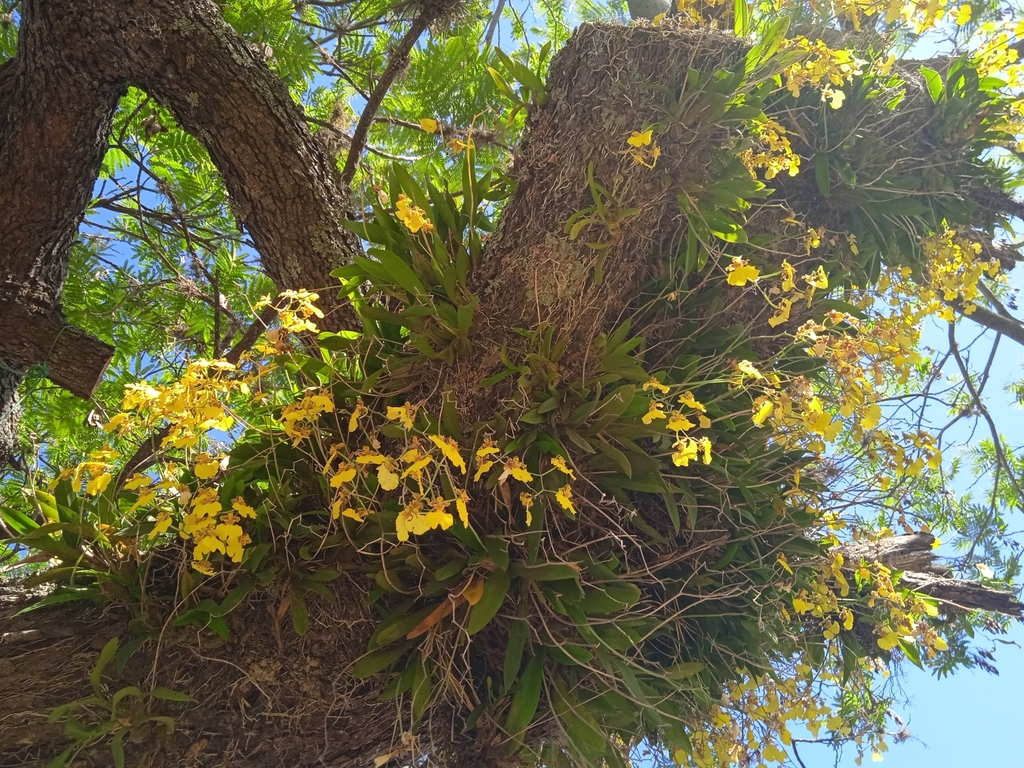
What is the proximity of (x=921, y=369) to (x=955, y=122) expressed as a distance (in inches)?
22.7

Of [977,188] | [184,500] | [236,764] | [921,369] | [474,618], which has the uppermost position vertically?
[977,188]

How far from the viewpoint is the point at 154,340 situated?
240cm

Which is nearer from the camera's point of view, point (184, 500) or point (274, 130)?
point (184, 500)

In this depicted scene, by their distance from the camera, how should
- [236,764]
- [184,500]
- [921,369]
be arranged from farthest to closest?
[921,369] → [236,764] → [184,500]

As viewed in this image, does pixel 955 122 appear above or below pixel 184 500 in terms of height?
above

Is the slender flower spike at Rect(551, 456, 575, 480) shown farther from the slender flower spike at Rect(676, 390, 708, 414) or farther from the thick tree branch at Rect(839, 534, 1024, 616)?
the thick tree branch at Rect(839, 534, 1024, 616)

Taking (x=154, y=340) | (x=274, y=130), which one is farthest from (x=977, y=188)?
(x=154, y=340)

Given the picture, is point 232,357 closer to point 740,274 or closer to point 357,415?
point 357,415

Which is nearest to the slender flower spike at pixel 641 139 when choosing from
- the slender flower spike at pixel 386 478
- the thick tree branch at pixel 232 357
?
the slender flower spike at pixel 386 478

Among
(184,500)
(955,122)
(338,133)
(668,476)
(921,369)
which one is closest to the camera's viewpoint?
(184,500)

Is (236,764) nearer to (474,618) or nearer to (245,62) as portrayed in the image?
(474,618)

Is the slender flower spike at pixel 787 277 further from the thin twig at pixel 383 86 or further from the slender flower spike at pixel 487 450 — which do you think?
the thin twig at pixel 383 86

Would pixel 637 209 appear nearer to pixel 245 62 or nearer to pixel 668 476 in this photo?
pixel 668 476

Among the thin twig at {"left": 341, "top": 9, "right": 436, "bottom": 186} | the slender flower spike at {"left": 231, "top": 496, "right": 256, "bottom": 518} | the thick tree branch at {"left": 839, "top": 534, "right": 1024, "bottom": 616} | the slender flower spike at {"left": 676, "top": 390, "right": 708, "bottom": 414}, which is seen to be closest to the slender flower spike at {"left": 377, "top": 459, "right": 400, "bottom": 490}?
the slender flower spike at {"left": 231, "top": 496, "right": 256, "bottom": 518}
